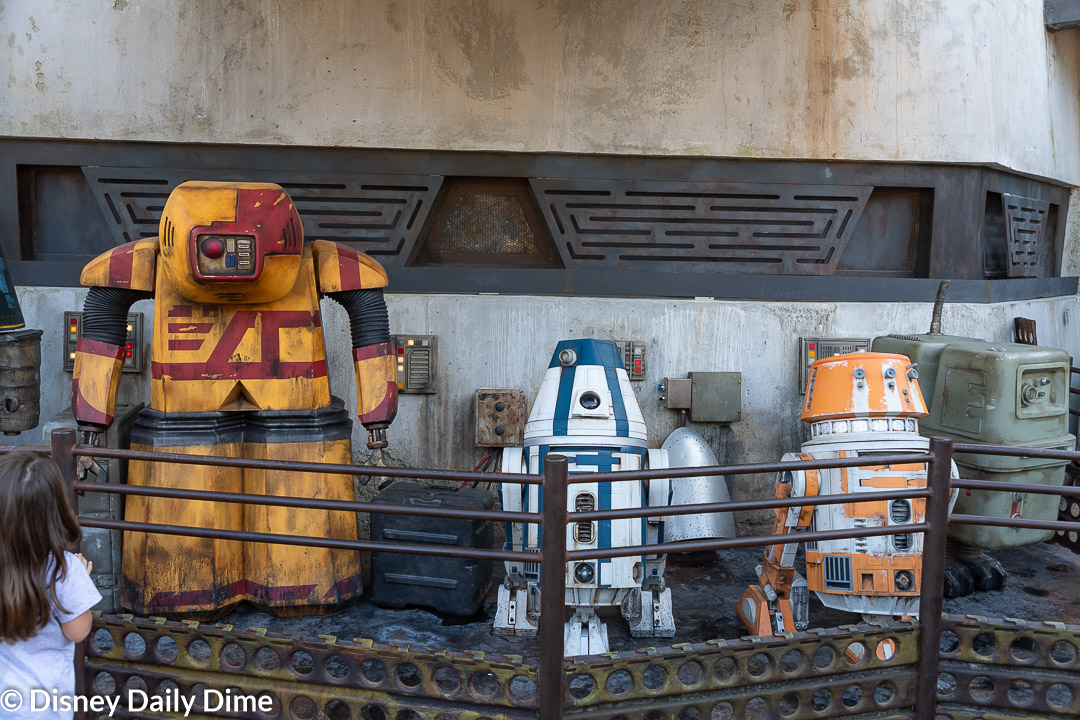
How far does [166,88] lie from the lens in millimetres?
4984

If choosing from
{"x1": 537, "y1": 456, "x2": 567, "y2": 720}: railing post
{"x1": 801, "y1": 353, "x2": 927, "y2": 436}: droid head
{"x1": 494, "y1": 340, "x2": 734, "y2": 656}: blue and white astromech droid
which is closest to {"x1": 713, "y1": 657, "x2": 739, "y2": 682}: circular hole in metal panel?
{"x1": 537, "y1": 456, "x2": 567, "y2": 720}: railing post

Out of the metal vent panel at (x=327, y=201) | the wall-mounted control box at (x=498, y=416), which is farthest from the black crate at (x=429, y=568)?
the metal vent panel at (x=327, y=201)

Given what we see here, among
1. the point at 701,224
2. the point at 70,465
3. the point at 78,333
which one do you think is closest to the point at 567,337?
the point at 701,224

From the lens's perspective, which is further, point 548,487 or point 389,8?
point 389,8

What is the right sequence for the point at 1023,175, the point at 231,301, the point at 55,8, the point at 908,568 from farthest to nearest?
the point at 1023,175 → the point at 55,8 → the point at 231,301 → the point at 908,568

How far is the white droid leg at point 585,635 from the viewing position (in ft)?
11.3

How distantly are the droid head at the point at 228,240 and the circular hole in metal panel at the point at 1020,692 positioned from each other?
3588mm

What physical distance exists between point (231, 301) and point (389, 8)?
94.0 inches

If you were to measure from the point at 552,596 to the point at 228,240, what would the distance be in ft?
7.52

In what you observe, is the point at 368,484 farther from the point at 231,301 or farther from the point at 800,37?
the point at 800,37

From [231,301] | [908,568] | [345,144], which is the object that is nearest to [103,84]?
[345,144]

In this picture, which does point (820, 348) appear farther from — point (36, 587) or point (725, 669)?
point (36, 587)

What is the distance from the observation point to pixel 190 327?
3861mm

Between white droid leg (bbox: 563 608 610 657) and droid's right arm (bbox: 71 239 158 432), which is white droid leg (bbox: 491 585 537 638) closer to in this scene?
white droid leg (bbox: 563 608 610 657)
